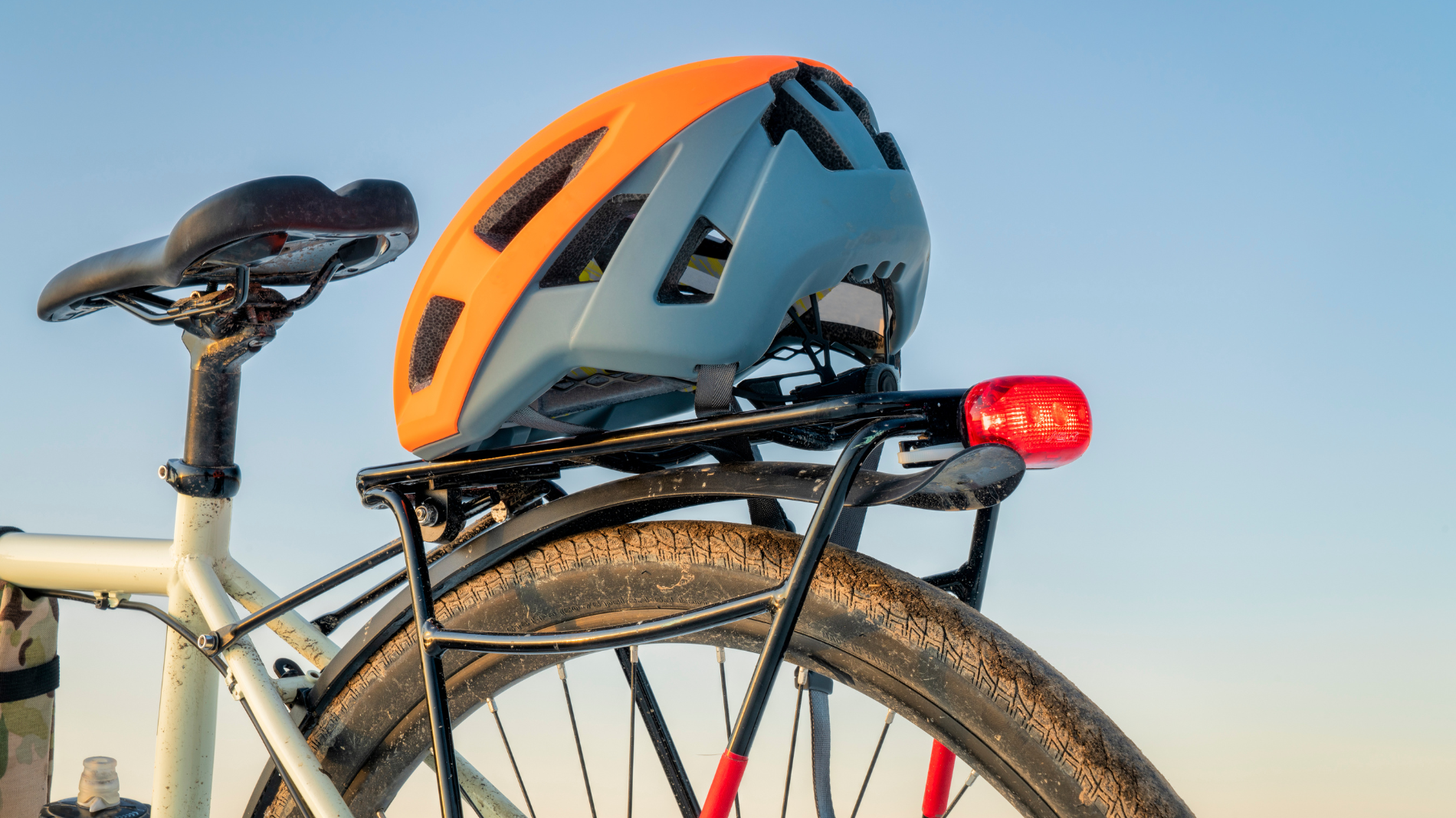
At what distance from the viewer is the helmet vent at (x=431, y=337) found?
0.84 meters

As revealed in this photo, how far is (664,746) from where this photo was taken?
3.53 ft

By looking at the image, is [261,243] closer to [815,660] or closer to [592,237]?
[592,237]

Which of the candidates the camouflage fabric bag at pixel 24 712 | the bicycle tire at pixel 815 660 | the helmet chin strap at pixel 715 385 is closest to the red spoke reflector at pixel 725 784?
the bicycle tire at pixel 815 660

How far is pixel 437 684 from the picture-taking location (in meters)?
0.81

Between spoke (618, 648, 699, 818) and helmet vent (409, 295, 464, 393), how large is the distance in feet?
1.29

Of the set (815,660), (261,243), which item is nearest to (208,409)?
(261,243)

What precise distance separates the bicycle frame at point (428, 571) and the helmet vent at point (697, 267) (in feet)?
0.36

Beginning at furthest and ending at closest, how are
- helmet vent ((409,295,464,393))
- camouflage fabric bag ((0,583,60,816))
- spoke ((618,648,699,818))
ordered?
camouflage fabric bag ((0,583,60,816)), spoke ((618,648,699,818)), helmet vent ((409,295,464,393))

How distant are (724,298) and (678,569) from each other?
0.24 meters

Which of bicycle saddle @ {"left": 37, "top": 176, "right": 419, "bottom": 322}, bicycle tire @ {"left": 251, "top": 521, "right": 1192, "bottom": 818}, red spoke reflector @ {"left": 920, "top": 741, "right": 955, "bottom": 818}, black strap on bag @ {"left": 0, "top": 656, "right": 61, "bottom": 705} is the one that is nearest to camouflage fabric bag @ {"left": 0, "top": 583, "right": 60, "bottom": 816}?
black strap on bag @ {"left": 0, "top": 656, "right": 61, "bottom": 705}

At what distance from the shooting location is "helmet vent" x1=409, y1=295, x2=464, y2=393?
2.74 feet

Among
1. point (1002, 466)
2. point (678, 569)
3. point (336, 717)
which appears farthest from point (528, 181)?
point (336, 717)

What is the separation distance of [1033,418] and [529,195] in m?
0.45

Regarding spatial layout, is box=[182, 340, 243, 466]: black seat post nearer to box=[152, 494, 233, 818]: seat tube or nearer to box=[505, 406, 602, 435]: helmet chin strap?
box=[152, 494, 233, 818]: seat tube
